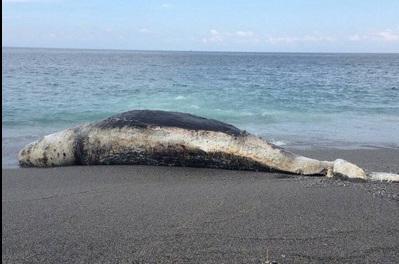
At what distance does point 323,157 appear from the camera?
7465 mm

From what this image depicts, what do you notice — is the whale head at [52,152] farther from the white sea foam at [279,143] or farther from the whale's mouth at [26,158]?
the white sea foam at [279,143]

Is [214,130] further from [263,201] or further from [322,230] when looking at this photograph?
[322,230]

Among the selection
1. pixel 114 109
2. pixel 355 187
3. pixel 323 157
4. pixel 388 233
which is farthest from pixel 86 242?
pixel 114 109

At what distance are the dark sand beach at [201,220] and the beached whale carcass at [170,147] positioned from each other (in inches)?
11.7

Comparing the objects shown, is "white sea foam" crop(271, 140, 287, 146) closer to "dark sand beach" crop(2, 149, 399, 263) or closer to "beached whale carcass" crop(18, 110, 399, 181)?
"beached whale carcass" crop(18, 110, 399, 181)

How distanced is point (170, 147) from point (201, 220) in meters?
2.58

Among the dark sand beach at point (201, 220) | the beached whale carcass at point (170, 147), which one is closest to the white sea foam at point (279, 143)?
the beached whale carcass at point (170, 147)

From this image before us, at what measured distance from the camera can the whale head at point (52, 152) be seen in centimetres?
688

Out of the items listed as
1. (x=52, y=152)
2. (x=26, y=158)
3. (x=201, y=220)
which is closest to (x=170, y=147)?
(x=52, y=152)

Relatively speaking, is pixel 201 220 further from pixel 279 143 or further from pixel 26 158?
pixel 279 143

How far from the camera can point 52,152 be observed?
6.98 m

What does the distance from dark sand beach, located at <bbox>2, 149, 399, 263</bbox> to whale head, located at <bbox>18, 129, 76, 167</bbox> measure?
112 cm

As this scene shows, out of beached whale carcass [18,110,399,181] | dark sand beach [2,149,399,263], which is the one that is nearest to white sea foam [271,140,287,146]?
beached whale carcass [18,110,399,181]

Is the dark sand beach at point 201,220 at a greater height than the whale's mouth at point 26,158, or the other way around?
the dark sand beach at point 201,220
